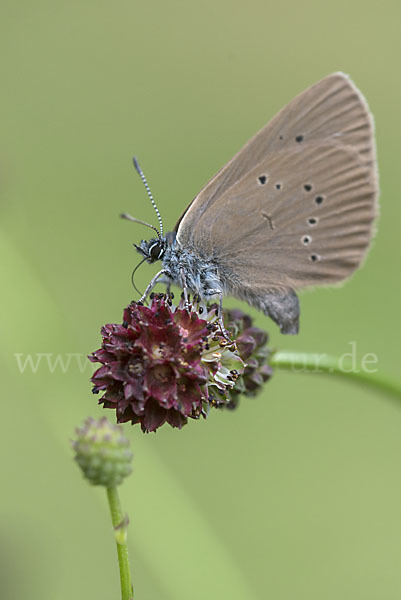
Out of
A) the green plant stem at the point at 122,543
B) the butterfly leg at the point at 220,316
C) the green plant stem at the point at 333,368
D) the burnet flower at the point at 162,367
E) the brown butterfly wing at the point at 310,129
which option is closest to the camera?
the green plant stem at the point at 122,543

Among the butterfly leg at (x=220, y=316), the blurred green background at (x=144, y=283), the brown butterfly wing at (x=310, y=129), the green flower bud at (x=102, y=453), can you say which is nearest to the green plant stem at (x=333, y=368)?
the blurred green background at (x=144, y=283)

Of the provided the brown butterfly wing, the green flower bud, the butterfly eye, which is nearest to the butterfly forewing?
the brown butterfly wing

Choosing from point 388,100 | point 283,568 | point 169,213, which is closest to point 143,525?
point 283,568

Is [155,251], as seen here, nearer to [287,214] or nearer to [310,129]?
[287,214]

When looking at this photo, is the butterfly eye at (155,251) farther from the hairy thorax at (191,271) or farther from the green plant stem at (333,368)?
the green plant stem at (333,368)

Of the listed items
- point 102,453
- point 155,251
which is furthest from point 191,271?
point 102,453

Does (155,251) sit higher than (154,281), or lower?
higher
